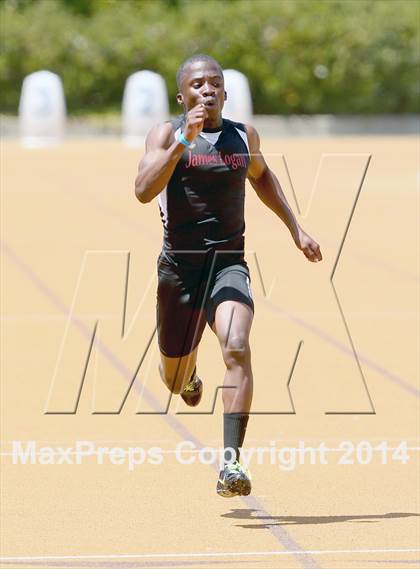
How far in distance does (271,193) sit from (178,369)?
120cm

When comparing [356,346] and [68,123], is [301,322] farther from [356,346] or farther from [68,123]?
[68,123]

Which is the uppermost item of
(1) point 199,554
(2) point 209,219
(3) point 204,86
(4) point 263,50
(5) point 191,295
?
(4) point 263,50

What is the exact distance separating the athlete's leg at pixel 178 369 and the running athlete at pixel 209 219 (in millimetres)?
269

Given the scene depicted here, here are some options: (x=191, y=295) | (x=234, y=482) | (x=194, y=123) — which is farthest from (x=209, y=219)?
(x=234, y=482)

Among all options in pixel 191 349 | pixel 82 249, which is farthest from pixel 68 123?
pixel 191 349

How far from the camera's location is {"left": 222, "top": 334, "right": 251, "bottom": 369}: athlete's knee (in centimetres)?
706

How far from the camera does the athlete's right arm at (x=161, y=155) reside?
22.6ft

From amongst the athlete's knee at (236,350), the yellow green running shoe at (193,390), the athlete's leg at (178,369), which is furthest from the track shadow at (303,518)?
the yellow green running shoe at (193,390)

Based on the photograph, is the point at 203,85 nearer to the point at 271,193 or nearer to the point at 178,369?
the point at 271,193

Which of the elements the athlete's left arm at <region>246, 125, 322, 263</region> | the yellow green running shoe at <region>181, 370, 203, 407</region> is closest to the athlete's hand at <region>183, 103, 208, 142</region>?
the athlete's left arm at <region>246, 125, 322, 263</region>

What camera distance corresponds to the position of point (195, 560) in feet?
20.8

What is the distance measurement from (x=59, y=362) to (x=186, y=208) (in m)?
3.90

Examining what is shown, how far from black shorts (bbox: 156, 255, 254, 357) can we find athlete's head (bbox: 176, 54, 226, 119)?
84 centimetres

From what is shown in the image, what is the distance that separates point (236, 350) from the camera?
706cm
